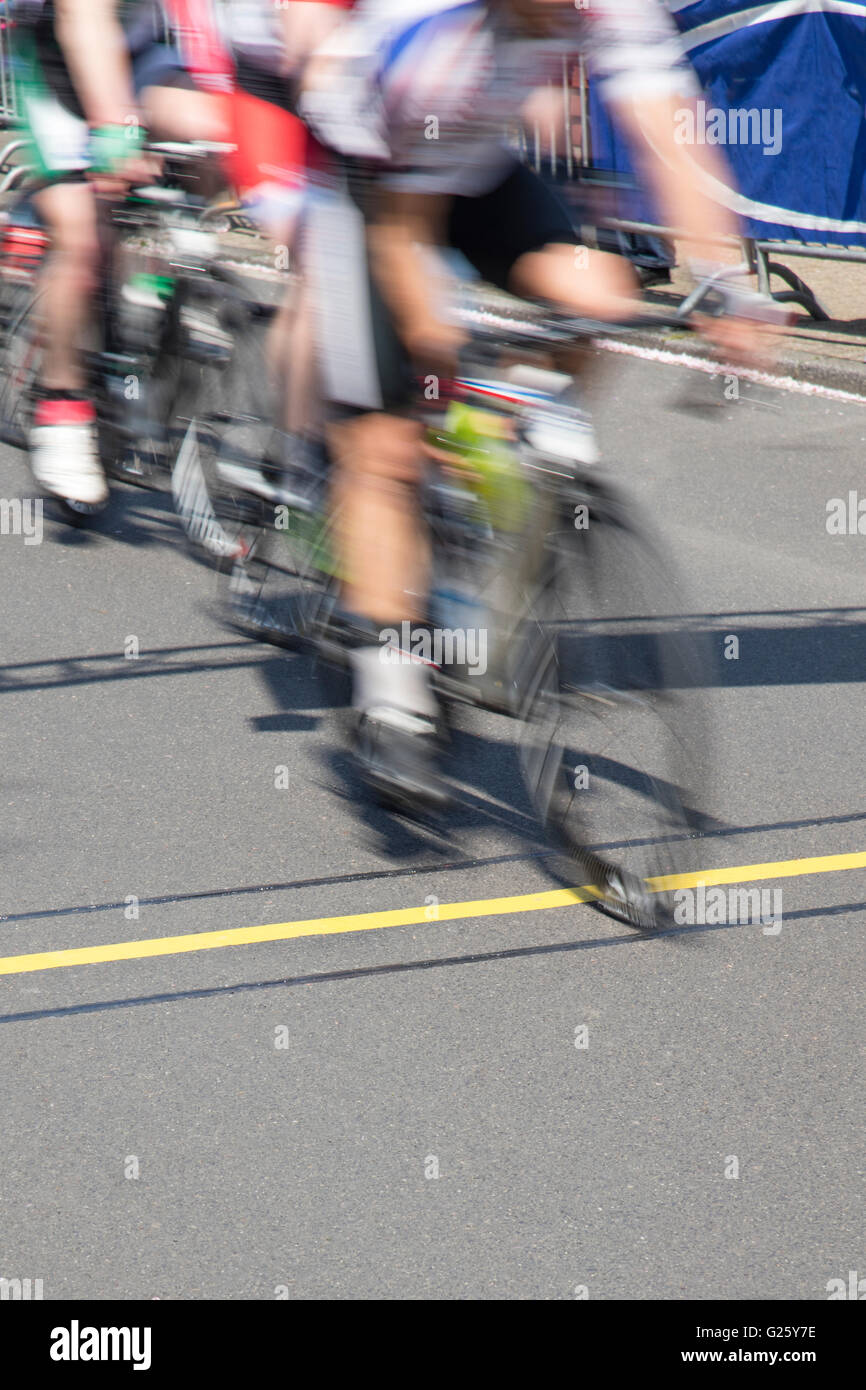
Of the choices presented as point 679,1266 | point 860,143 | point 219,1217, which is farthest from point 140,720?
point 860,143

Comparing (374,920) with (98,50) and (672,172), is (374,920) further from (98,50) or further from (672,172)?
(98,50)

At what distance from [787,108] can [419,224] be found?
22.6 ft

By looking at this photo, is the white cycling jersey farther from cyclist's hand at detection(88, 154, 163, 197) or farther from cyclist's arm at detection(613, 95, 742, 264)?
cyclist's hand at detection(88, 154, 163, 197)

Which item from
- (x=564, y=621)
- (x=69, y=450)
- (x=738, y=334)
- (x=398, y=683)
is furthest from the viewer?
(x=69, y=450)

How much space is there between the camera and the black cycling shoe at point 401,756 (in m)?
3.82

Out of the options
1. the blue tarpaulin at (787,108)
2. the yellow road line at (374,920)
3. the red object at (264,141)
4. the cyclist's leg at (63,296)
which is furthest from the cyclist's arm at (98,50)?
the blue tarpaulin at (787,108)

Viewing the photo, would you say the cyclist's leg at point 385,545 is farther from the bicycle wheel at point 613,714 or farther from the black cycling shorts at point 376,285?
the bicycle wheel at point 613,714

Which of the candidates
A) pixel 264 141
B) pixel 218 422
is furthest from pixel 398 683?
→ pixel 218 422

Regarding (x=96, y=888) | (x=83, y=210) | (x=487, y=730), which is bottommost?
(x=96, y=888)

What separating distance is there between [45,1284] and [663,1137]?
3.67 ft

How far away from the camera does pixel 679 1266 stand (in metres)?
2.71

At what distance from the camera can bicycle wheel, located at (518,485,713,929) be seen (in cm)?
356

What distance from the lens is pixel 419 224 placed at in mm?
3643
